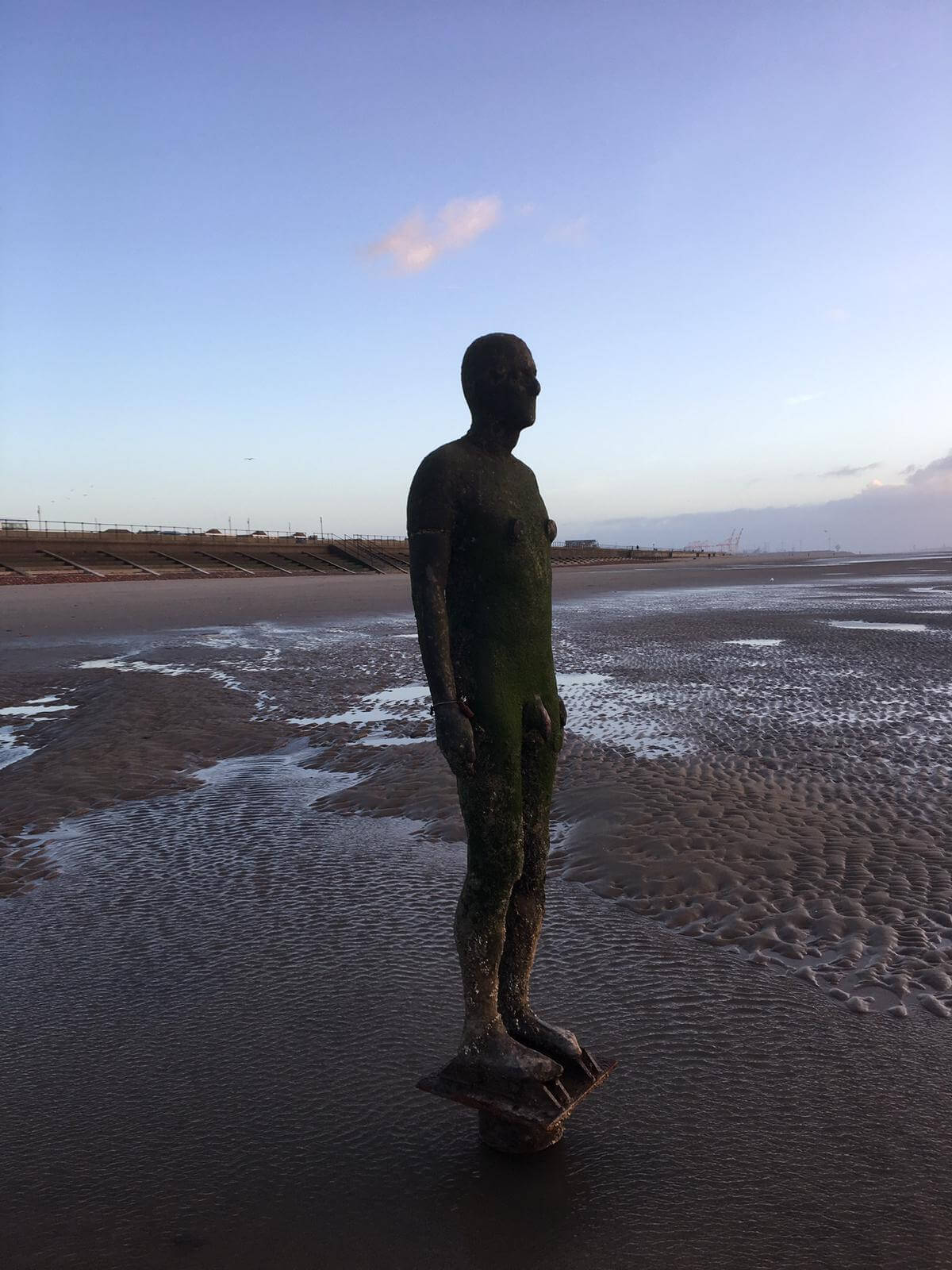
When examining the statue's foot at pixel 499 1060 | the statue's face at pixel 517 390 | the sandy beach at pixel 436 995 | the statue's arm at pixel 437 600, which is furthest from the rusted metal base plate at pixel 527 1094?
the statue's face at pixel 517 390

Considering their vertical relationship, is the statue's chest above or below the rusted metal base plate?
above

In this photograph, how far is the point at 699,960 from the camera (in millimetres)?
4055

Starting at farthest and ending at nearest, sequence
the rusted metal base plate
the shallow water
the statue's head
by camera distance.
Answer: the statue's head, the rusted metal base plate, the shallow water

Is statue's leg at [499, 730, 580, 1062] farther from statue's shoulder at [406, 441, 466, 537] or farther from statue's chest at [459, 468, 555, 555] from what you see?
statue's shoulder at [406, 441, 466, 537]

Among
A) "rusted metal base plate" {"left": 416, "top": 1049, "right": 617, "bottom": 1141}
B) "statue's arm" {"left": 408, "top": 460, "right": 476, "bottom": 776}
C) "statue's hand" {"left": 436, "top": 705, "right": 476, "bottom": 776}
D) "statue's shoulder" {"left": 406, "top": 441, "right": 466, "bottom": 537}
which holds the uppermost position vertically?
"statue's shoulder" {"left": 406, "top": 441, "right": 466, "bottom": 537}

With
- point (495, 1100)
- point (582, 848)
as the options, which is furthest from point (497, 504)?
point (582, 848)

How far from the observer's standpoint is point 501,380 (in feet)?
9.85

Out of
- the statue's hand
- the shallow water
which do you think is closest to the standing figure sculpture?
the statue's hand

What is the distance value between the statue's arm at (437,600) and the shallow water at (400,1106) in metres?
1.26

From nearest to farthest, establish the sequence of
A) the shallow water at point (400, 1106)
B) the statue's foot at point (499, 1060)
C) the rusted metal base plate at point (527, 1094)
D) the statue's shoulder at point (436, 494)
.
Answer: the shallow water at point (400, 1106) < the rusted metal base plate at point (527, 1094) < the statue's foot at point (499, 1060) < the statue's shoulder at point (436, 494)

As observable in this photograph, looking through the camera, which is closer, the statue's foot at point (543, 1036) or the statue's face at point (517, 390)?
the statue's foot at point (543, 1036)

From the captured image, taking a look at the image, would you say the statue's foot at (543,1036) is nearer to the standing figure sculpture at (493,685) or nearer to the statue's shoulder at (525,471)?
the standing figure sculpture at (493,685)

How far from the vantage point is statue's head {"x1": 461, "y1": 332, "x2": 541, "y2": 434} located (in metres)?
3.00

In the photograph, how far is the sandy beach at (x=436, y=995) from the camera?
2.45 meters
